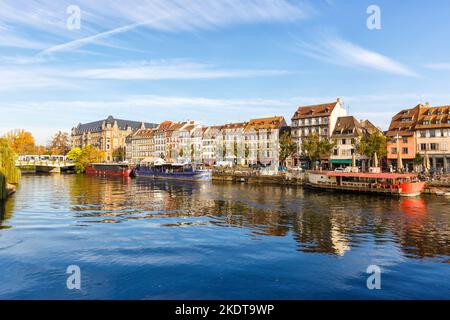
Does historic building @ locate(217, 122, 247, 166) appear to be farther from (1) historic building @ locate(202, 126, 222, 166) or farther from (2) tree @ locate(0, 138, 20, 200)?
(2) tree @ locate(0, 138, 20, 200)

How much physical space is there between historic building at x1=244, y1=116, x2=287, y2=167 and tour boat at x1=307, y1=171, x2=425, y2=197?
45392mm

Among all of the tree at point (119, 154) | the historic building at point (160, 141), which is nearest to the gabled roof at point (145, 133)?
the historic building at point (160, 141)

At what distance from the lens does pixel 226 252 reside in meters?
23.2

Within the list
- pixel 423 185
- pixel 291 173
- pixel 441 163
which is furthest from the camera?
pixel 291 173

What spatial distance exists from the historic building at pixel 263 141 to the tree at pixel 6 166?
7264 centimetres

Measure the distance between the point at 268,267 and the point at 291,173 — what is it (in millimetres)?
60429

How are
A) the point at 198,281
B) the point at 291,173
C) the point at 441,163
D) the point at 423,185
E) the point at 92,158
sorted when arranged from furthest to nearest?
the point at 92,158 → the point at 291,173 → the point at 441,163 → the point at 423,185 → the point at 198,281

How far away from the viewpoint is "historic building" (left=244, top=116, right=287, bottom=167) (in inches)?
4464

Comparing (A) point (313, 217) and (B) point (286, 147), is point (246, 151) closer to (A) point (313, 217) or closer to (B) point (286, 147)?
(B) point (286, 147)

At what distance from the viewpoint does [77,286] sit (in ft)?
55.2

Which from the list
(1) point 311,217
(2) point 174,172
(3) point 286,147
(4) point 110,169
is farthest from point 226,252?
(4) point 110,169
